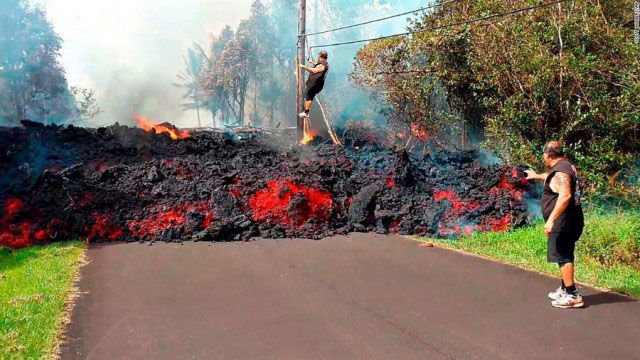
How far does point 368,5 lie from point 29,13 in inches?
1149

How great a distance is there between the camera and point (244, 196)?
12047 mm

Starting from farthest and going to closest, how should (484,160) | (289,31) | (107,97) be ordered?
(289,31) → (107,97) → (484,160)

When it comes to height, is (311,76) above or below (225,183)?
above

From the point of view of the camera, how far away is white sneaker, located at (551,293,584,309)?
239 inches

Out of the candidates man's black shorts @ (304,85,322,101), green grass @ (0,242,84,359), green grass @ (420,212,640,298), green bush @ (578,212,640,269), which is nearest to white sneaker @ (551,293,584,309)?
green grass @ (420,212,640,298)

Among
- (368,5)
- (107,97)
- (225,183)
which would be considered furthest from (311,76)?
(368,5)

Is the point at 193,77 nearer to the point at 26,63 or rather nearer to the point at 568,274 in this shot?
the point at 26,63

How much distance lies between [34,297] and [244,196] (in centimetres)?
598

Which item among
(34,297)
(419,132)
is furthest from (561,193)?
(419,132)

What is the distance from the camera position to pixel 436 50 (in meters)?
17.8

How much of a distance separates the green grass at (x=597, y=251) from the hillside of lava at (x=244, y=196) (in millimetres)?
1747

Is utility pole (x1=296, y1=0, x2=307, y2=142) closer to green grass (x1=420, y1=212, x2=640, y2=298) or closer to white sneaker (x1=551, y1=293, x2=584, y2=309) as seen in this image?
green grass (x1=420, y1=212, x2=640, y2=298)

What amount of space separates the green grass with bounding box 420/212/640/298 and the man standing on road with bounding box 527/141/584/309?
1.07m

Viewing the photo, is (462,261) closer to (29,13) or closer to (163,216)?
(163,216)
